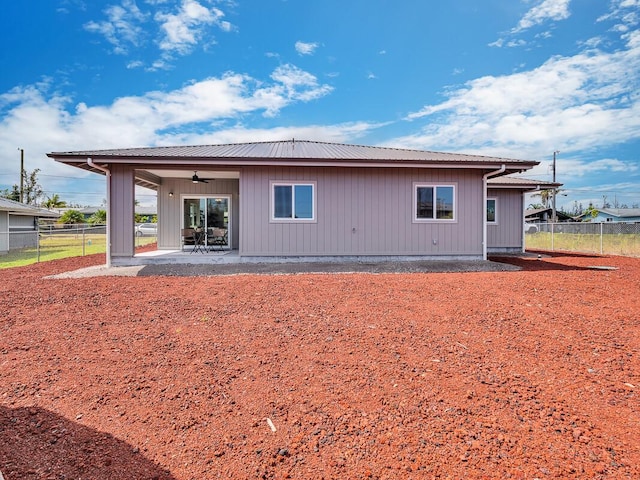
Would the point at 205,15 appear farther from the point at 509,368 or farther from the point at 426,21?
the point at 509,368

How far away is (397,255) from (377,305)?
17.0ft

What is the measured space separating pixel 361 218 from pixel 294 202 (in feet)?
6.74

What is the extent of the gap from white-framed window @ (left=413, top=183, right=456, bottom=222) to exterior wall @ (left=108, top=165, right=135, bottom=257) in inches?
326

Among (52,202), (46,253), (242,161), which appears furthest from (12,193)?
(242,161)

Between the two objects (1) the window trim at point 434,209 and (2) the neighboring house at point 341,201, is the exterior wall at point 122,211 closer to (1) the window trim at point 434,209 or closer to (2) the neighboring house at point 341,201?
(2) the neighboring house at point 341,201

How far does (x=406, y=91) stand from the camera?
15852mm

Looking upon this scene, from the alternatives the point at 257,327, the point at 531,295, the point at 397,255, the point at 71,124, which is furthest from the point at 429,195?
the point at 71,124

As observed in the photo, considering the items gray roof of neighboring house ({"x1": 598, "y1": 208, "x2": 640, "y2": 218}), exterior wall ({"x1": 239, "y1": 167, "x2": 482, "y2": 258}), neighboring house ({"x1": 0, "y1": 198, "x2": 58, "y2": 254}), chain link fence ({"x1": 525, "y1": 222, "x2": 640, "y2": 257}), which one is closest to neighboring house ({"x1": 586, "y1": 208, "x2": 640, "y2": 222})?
gray roof of neighboring house ({"x1": 598, "y1": 208, "x2": 640, "y2": 218})

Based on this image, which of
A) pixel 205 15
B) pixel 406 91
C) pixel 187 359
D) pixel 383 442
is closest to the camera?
pixel 383 442

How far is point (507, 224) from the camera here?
14.0m

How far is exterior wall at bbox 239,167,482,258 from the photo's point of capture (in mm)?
9648

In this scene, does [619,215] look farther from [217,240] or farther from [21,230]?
[21,230]

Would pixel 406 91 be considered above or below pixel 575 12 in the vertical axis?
below

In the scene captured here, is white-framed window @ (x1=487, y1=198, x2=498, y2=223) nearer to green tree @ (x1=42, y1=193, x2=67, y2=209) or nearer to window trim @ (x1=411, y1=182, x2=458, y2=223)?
window trim @ (x1=411, y1=182, x2=458, y2=223)
